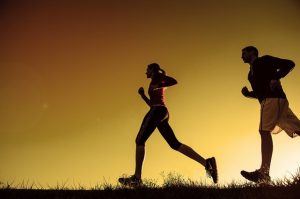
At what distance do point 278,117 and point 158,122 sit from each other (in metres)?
2.29

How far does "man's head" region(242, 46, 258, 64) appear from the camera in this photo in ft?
28.2

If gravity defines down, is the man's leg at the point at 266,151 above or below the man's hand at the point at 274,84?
below

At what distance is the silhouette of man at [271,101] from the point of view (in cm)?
827

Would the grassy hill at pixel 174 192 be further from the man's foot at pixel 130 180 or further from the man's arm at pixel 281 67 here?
the man's arm at pixel 281 67

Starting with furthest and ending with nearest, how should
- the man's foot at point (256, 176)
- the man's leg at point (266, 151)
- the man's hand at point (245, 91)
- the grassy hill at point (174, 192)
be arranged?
the man's hand at point (245, 91) → the man's leg at point (266, 151) → the man's foot at point (256, 176) → the grassy hill at point (174, 192)

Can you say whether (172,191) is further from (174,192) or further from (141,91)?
(141,91)

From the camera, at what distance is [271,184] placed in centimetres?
673

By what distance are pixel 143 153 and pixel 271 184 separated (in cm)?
298

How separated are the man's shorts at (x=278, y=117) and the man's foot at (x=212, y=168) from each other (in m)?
1.18

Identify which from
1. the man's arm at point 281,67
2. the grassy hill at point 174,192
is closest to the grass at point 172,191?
the grassy hill at point 174,192

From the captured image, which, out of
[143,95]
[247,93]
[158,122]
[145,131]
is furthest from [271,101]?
[143,95]

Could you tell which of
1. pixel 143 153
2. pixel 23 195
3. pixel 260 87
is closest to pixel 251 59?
pixel 260 87

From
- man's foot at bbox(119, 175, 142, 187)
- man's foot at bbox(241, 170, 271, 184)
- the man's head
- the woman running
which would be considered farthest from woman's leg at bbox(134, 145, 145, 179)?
the man's head

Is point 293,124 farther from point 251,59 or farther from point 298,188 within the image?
point 298,188
